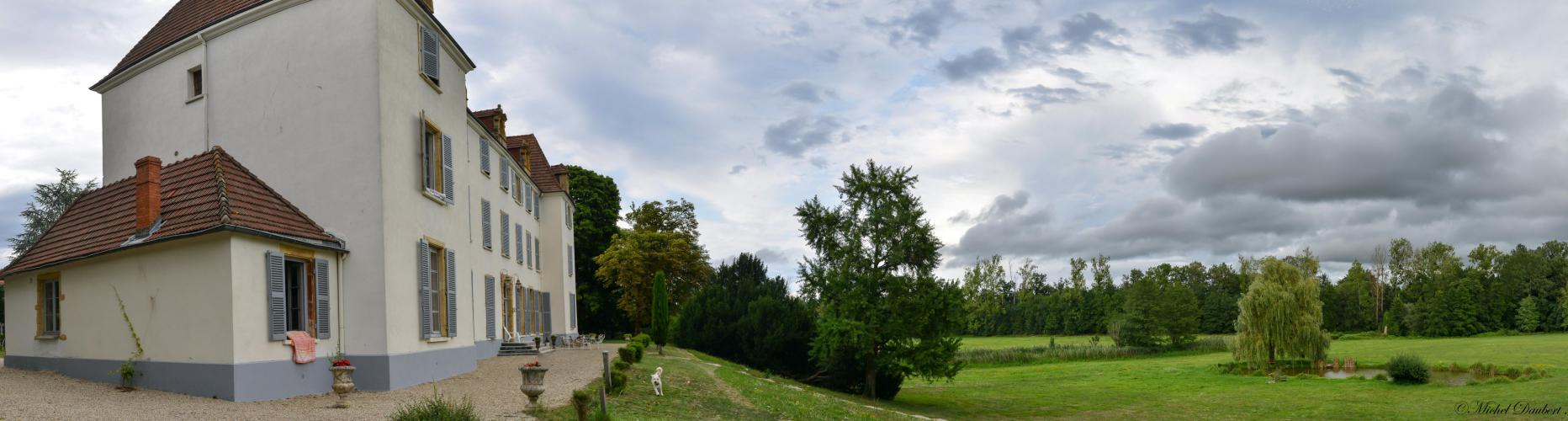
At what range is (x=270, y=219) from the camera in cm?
1509

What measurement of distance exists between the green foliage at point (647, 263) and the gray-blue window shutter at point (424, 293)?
29166mm

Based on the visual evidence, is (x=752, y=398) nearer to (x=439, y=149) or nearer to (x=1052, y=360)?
(x=439, y=149)

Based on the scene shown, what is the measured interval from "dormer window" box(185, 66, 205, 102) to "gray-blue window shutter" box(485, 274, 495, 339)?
9.85 metres

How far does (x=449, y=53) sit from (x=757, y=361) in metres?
16.0

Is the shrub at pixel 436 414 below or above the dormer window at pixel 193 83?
below

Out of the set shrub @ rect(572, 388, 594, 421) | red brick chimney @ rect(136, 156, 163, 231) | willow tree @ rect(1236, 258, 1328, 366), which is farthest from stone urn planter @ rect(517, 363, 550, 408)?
willow tree @ rect(1236, 258, 1328, 366)

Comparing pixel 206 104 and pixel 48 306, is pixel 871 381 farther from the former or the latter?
pixel 48 306

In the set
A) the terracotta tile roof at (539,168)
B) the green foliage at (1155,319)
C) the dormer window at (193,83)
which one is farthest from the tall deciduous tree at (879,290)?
the green foliage at (1155,319)

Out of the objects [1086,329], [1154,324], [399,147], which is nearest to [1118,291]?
[1086,329]

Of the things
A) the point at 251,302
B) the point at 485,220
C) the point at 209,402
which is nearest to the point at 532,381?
the point at 251,302

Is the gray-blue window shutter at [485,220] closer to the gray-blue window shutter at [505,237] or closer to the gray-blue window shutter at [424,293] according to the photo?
the gray-blue window shutter at [505,237]

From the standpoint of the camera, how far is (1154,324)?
6744cm

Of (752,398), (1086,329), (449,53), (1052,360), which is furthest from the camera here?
(1086,329)

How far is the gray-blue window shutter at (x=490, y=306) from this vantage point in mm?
26567
